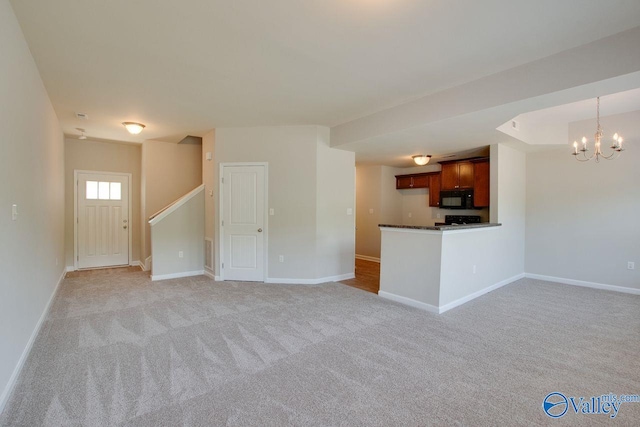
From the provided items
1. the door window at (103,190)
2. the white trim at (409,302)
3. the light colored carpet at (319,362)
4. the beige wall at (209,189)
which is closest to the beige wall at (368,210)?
the white trim at (409,302)

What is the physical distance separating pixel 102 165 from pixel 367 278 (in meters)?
5.96

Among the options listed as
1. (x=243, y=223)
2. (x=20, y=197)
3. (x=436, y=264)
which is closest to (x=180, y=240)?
(x=243, y=223)

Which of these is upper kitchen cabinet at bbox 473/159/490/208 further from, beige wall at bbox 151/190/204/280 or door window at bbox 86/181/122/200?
door window at bbox 86/181/122/200

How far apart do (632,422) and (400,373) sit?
1.38 meters

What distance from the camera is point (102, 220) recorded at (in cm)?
620

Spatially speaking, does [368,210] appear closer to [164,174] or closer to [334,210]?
[334,210]

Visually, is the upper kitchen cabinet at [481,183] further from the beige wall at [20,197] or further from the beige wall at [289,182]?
the beige wall at [20,197]

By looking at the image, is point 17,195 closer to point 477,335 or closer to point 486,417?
point 486,417

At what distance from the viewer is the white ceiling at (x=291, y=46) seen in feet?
6.83

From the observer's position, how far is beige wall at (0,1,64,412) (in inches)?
77.5

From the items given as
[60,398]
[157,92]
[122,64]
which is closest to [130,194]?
[157,92]

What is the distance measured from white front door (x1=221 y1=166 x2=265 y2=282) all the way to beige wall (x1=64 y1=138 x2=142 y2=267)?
2.81 m

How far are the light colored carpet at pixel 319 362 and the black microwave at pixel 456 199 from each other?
2.17 meters

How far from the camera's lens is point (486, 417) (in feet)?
5.95
